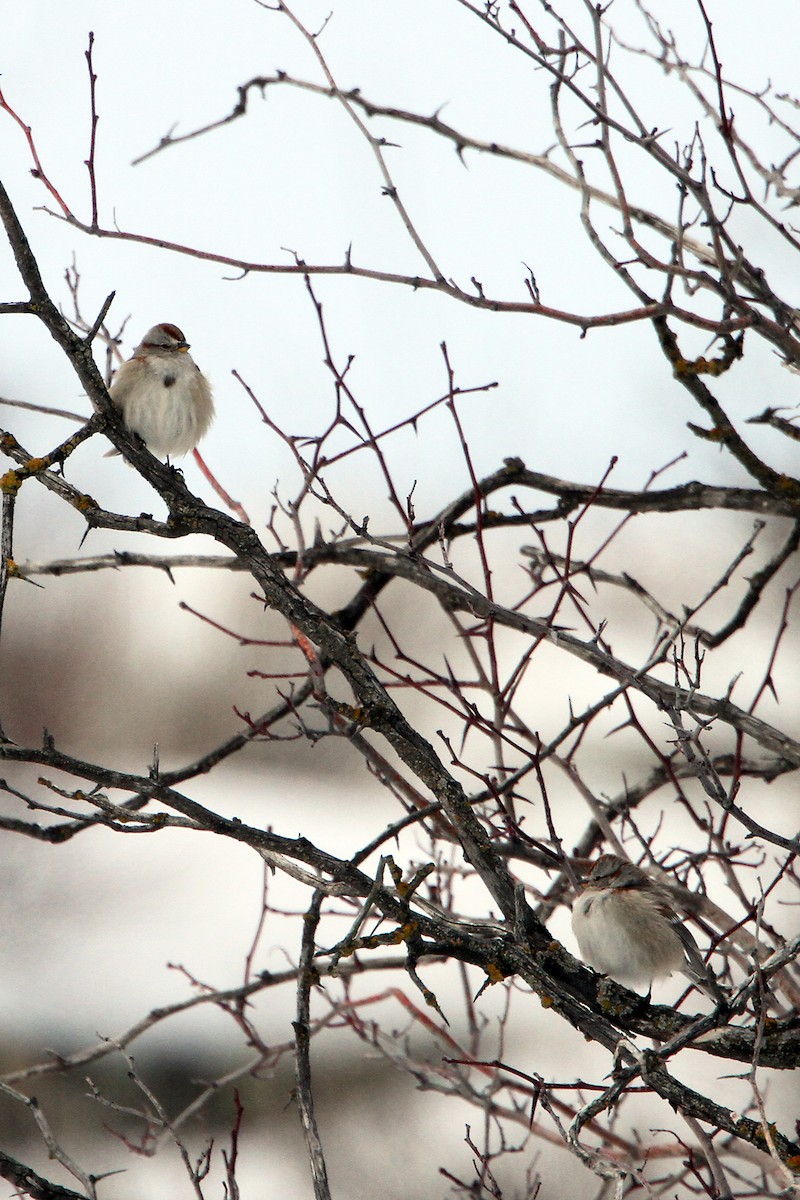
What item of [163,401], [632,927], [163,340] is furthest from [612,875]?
[163,340]

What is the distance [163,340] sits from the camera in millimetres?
4199

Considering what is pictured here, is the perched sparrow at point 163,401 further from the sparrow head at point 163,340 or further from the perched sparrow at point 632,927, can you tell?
the perched sparrow at point 632,927

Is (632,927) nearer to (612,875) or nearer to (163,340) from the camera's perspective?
(612,875)

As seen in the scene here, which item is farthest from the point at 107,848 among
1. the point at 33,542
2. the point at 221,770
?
the point at 33,542

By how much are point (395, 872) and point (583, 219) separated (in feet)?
5.71

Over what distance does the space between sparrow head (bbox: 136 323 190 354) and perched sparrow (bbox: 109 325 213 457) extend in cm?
6

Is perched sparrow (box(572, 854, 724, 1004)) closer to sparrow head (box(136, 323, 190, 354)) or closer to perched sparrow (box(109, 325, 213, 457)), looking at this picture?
perched sparrow (box(109, 325, 213, 457))

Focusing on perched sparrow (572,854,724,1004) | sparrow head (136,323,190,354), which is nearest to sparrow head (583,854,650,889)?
perched sparrow (572,854,724,1004)

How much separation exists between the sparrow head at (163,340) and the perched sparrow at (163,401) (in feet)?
0.18

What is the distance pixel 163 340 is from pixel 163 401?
0.48 metres

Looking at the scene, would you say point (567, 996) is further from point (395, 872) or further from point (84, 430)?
point (84, 430)

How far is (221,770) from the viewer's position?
36.4ft

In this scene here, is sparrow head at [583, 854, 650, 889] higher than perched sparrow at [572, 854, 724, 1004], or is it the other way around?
sparrow head at [583, 854, 650, 889]

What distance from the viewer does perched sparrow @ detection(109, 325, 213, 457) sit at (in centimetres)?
384
